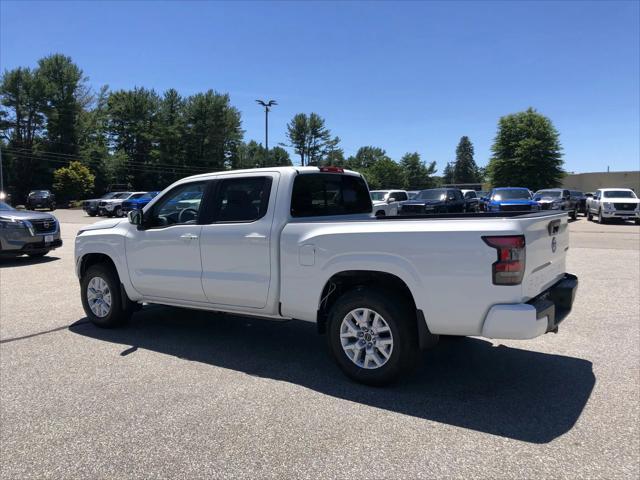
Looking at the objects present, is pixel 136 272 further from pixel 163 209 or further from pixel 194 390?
pixel 194 390

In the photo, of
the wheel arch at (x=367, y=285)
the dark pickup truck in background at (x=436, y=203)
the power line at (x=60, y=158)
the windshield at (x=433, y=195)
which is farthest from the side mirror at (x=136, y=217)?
the power line at (x=60, y=158)

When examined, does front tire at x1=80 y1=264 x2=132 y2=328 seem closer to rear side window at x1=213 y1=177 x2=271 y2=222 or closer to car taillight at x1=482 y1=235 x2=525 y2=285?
rear side window at x1=213 y1=177 x2=271 y2=222

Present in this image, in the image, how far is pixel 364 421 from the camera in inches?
139

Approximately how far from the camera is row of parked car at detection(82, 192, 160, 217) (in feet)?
102

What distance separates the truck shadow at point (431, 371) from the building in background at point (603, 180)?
225ft

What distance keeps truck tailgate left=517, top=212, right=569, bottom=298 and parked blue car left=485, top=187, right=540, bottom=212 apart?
55.4 feet

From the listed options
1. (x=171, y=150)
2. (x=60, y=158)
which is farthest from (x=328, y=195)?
(x=171, y=150)

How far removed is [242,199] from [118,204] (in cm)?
3131

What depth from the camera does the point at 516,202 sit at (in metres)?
21.0

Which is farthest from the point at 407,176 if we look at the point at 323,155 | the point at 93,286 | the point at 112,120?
the point at 93,286

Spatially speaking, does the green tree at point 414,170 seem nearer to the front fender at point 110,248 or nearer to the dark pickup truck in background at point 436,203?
the dark pickup truck in background at point 436,203

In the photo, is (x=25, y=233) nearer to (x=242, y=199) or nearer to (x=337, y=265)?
(x=242, y=199)

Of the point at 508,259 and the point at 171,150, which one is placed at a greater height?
the point at 171,150

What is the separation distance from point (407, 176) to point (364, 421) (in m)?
131
